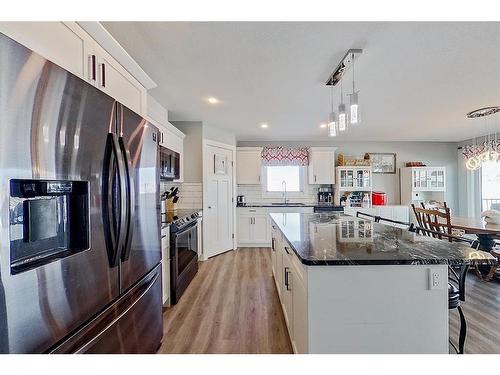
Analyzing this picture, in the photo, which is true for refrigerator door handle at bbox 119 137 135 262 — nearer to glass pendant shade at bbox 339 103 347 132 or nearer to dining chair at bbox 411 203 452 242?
glass pendant shade at bbox 339 103 347 132

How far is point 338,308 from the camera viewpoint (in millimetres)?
1291

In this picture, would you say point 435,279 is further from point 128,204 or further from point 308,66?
point 308,66

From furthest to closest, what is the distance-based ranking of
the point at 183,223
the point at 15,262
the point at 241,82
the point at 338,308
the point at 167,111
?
the point at 167,111, the point at 183,223, the point at 241,82, the point at 338,308, the point at 15,262

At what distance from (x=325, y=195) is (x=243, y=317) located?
4.03 metres

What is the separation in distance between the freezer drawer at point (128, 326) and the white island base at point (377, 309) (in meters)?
0.92

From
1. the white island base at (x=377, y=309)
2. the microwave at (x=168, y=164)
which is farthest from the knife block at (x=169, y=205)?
the white island base at (x=377, y=309)

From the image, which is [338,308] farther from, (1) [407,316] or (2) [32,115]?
(2) [32,115]

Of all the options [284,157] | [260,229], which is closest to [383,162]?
[284,157]

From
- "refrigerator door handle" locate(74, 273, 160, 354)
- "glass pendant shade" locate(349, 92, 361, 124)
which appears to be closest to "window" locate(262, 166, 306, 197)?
"glass pendant shade" locate(349, 92, 361, 124)

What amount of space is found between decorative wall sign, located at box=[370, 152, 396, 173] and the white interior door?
352cm

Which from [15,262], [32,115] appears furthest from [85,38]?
[15,262]

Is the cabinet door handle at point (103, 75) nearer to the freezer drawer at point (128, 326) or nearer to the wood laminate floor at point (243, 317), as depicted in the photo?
the freezer drawer at point (128, 326)
